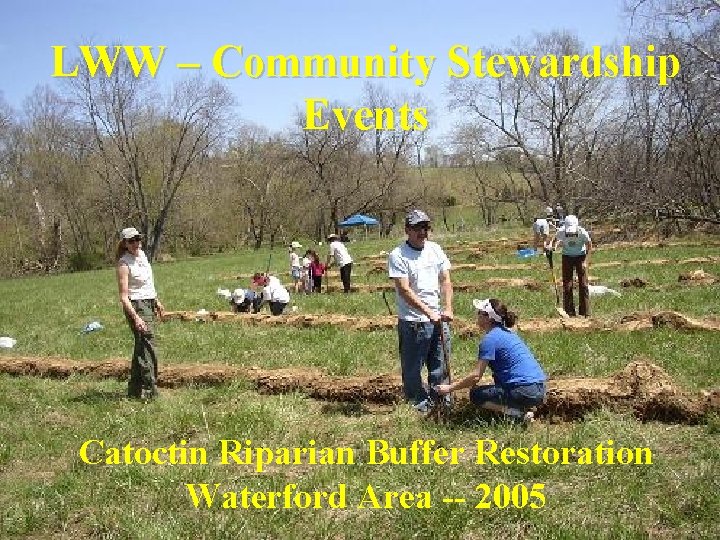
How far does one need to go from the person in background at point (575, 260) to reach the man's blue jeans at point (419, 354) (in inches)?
219

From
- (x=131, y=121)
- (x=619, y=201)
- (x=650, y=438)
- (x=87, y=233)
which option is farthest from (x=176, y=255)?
(x=650, y=438)

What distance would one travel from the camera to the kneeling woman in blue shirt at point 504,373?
589 cm

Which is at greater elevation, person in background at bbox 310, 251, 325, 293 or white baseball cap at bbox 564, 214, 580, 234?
white baseball cap at bbox 564, 214, 580, 234

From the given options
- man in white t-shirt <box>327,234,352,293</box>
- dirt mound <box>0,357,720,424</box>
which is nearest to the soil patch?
dirt mound <box>0,357,720,424</box>

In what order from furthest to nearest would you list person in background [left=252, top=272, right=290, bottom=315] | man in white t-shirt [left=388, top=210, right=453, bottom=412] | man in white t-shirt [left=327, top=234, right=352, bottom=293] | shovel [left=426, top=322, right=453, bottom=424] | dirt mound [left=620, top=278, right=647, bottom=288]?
man in white t-shirt [left=327, top=234, right=352, bottom=293] → dirt mound [left=620, top=278, right=647, bottom=288] → person in background [left=252, top=272, right=290, bottom=315] → man in white t-shirt [left=388, top=210, right=453, bottom=412] → shovel [left=426, top=322, right=453, bottom=424]

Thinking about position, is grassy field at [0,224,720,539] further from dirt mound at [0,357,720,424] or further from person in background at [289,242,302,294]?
person in background at [289,242,302,294]

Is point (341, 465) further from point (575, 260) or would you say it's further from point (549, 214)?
point (549, 214)

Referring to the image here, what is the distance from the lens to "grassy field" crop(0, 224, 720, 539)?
4332 mm

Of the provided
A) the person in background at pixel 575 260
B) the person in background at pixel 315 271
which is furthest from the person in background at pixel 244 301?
the person in background at pixel 575 260

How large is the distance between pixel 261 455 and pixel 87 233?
5187cm

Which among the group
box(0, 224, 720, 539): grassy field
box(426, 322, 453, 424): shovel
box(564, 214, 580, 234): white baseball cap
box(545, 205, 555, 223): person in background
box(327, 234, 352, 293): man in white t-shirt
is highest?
box(545, 205, 555, 223): person in background

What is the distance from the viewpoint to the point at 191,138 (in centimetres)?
5228

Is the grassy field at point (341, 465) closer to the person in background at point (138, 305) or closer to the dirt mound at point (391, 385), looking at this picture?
the dirt mound at point (391, 385)

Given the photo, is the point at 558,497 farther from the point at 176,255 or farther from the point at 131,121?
the point at 176,255
